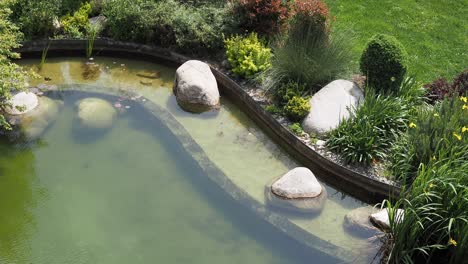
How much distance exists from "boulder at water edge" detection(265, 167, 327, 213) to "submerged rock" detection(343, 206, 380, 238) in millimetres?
495

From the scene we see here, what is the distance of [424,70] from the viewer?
1109 cm

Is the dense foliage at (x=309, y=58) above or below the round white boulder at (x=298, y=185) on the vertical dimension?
above

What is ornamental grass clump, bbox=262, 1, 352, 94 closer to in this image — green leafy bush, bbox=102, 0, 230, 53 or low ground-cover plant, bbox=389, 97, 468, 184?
green leafy bush, bbox=102, 0, 230, 53

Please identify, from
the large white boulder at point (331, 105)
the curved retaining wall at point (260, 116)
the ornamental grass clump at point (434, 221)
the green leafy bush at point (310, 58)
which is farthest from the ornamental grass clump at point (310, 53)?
→ the ornamental grass clump at point (434, 221)

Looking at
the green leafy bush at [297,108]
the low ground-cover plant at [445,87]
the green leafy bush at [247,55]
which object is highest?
the low ground-cover plant at [445,87]

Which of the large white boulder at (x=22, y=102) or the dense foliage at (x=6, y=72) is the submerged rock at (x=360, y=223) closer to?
the dense foliage at (x=6, y=72)

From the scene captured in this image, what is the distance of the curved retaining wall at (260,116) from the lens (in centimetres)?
902

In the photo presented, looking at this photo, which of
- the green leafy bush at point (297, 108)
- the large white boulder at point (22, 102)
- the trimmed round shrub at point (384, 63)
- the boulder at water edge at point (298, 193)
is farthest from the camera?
the large white boulder at point (22, 102)

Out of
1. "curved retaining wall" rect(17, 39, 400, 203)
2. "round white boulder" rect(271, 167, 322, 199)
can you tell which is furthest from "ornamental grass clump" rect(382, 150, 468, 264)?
"round white boulder" rect(271, 167, 322, 199)

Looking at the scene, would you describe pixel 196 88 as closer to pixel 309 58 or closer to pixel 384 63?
pixel 309 58

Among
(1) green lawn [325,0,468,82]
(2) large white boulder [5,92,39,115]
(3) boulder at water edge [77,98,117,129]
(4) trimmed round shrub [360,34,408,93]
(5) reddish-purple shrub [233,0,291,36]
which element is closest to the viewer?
(4) trimmed round shrub [360,34,408,93]

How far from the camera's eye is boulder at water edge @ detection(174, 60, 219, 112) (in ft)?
35.2

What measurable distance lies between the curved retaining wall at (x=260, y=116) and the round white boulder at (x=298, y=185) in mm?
506

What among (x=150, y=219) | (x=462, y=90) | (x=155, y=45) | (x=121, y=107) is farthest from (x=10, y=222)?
(x=462, y=90)
